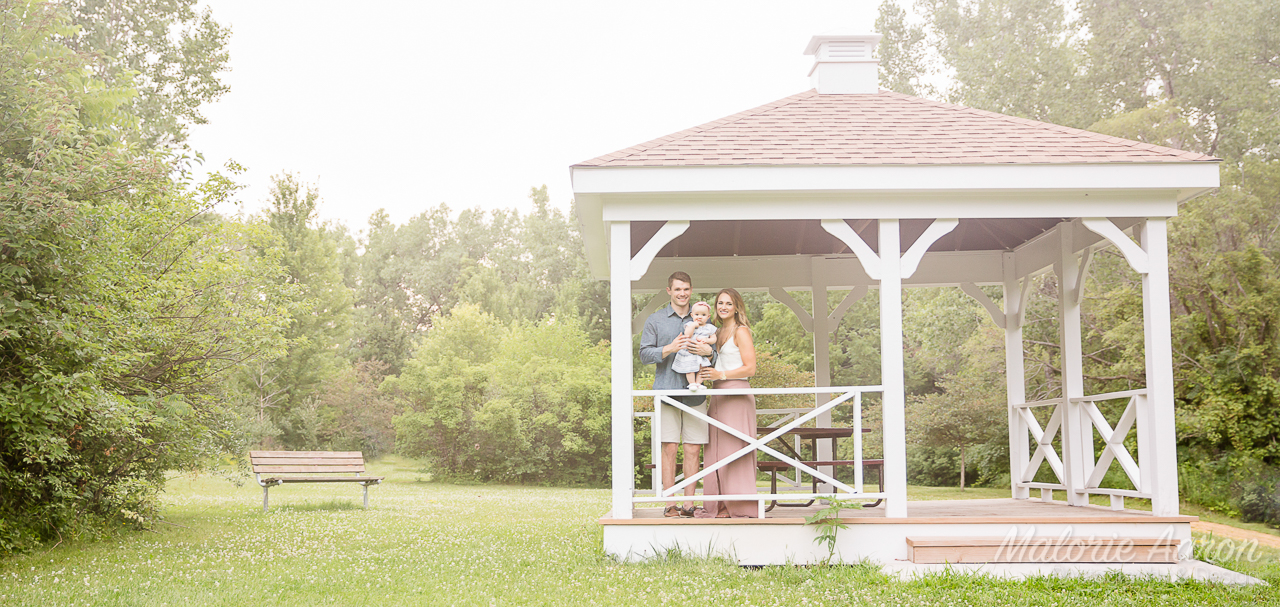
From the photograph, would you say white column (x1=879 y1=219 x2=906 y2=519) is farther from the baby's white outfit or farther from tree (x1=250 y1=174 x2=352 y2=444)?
tree (x1=250 y1=174 x2=352 y2=444)

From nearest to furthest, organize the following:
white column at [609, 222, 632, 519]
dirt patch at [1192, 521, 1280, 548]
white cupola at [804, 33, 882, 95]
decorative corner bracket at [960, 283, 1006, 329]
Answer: white column at [609, 222, 632, 519], white cupola at [804, 33, 882, 95], decorative corner bracket at [960, 283, 1006, 329], dirt patch at [1192, 521, 1280, 548]

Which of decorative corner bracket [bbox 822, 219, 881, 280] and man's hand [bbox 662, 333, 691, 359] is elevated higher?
decorative corner bracket [bbox 822, 219, 881, 280]

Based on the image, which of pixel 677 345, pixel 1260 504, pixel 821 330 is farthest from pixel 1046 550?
pixel 1260 504

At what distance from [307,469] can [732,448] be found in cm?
913

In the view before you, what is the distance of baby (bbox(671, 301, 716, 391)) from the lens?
22.6ft

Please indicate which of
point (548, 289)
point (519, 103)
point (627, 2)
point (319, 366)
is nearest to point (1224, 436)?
point (319, 366)

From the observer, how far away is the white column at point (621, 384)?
6.70 meters

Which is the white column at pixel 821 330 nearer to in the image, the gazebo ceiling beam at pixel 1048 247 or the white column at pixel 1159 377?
the gazebo ceiling beam at pixel 1048 247

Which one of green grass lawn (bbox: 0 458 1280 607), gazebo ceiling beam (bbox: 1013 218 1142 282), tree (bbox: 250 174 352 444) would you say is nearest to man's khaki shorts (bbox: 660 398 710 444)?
green grass lawn (bbox: 0 458 1280 607)

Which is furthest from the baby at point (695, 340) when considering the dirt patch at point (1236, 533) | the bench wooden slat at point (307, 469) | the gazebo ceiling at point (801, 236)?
the bench wooden slat at point (307, 469)

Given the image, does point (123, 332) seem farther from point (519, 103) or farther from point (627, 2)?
point (519, 103)

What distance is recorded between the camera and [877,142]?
291 inches

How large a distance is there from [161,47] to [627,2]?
2379 cm

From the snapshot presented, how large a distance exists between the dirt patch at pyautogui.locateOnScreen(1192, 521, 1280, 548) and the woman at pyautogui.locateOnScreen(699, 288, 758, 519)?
7.01m
